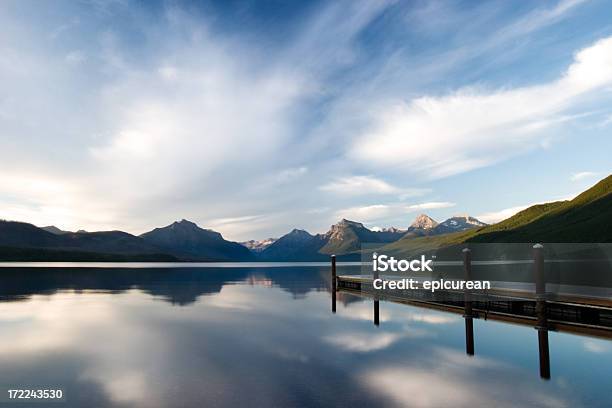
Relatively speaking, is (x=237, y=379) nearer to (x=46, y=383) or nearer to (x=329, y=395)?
(x=329, y=395)

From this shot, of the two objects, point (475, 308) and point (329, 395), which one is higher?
point (475, 308)

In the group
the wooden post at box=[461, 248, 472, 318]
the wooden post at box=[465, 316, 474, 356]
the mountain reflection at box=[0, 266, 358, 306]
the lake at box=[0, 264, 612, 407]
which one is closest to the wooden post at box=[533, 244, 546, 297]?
the lake at box=[0, 264, 612, 407]

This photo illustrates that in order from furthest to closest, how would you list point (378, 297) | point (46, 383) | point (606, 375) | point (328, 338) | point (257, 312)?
point (257, 312)
point (378, 297)
point (328, 338)
point (606, 375)
point (46, 383)

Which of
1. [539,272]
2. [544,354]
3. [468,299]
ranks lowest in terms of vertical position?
[544,354]

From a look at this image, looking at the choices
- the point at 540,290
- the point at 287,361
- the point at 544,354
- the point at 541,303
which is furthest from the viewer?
the point at 287,361

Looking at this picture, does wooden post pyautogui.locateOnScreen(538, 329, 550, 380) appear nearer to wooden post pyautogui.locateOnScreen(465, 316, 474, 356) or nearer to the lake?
the lake

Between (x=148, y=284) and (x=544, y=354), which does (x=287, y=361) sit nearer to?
(x=544, y=354)

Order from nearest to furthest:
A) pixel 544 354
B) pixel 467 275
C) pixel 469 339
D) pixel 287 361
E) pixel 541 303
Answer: pixel 541 303 < pixel 544 354 < pixel 287 361 < pixel 467 275 < pixel 469 339

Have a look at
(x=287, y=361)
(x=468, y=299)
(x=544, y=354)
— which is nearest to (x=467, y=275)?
(x=468, y=299)

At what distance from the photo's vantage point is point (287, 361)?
25938 mm

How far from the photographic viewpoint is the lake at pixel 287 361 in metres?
19.2

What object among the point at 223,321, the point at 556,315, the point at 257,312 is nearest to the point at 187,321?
the point at 223,321

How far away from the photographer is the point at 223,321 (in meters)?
41.9

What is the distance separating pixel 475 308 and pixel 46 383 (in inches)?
1041
